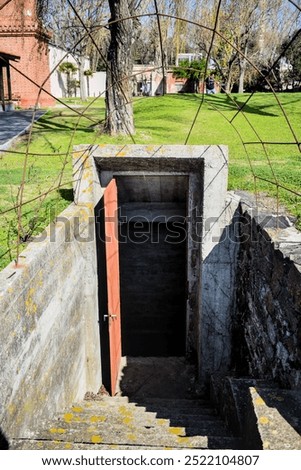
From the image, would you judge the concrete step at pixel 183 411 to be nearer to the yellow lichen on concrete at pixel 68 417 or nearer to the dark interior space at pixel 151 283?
the yellow lichen on concrete at pixel 68 417

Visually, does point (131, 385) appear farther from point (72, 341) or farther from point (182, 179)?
Result: point (182, 179)

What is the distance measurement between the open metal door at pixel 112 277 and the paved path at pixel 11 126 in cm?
492

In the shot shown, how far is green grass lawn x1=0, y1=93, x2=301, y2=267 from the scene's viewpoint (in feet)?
17.7

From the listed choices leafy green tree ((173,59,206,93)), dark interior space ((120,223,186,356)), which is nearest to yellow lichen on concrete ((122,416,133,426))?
dark interior space ((120,223,186,356))

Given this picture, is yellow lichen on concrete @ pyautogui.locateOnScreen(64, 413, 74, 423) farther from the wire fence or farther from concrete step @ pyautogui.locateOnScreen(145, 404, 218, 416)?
the wire fence

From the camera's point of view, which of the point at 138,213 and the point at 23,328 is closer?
the point at 23,328

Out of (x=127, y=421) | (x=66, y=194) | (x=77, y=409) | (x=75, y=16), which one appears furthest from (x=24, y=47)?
(x=127, y=421)

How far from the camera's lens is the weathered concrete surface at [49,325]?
3.23m

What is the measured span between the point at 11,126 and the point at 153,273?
7.51 meters

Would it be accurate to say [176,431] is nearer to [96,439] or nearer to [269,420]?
[96,439]

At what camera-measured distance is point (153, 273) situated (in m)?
9.39

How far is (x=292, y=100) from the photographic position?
17.5 meters
